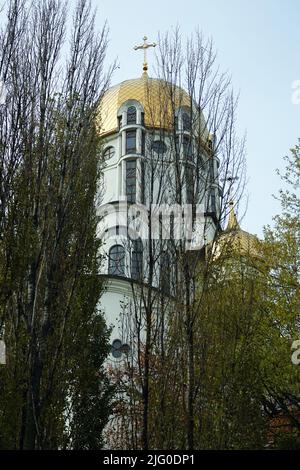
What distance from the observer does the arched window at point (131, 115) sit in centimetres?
2967

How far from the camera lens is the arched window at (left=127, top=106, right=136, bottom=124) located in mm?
29667

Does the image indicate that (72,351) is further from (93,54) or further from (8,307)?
(93,54)

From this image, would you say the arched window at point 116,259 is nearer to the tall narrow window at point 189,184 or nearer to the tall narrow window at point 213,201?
the tall narrow window at point 213,201

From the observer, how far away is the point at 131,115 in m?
30.0

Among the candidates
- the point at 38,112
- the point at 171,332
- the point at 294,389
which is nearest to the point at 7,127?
the point at 38,112

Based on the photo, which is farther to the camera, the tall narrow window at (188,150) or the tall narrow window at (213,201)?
the tall narrow window at (213,201)

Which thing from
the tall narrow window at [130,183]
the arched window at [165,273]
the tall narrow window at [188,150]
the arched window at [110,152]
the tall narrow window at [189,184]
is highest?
the arched window at [110,152]

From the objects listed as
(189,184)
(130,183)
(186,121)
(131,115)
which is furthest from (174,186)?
(131,115)

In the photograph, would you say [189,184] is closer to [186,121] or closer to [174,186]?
[174,186]

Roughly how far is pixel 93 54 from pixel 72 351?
640 cm

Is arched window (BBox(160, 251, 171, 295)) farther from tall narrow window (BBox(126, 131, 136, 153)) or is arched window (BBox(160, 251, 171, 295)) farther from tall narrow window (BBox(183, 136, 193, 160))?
tall narrow window (BBox(126, 131, 136, 153))

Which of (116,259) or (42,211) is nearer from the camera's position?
(42,211)

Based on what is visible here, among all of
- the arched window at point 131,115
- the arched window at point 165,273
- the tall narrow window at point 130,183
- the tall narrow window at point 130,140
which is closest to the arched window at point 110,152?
the tall narrow window at point 130,140

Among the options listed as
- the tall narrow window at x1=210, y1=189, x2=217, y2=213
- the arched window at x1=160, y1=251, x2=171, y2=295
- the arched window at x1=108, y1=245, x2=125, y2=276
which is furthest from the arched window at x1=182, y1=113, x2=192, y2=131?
the arched window at x1=108, y1=245, x2=125, y2=276
